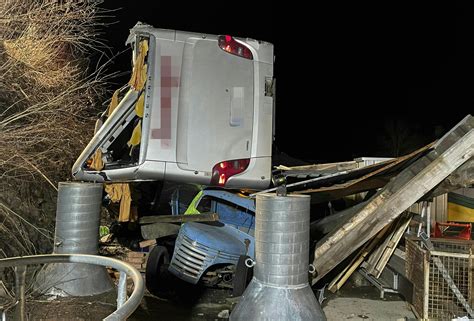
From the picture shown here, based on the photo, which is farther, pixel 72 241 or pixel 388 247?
pixel 388 247

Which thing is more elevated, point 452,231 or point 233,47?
point 233,47

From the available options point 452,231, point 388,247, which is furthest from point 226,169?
point 452,231

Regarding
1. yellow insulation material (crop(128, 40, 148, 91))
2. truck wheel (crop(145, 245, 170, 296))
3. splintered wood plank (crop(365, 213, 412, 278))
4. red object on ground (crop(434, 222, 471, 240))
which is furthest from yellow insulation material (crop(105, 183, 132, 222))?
red object on ground (crop(434, 222, 471, 240))

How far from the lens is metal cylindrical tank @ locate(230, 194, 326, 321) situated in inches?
132

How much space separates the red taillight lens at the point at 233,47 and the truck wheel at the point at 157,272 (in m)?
2.64

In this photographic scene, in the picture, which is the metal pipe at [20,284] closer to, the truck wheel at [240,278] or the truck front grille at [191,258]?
the truck front grille at [191,258]

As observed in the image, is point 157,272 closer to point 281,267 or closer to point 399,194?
point 281,267

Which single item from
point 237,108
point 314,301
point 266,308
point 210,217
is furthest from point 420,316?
point 237,108

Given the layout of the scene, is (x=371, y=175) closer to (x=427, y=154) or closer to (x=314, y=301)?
(x=427, y=154)

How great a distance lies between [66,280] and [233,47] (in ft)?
9.89

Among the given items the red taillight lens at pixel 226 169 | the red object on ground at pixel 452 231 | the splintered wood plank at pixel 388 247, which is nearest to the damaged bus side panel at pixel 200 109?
the red taillight lens at pixel 226 169

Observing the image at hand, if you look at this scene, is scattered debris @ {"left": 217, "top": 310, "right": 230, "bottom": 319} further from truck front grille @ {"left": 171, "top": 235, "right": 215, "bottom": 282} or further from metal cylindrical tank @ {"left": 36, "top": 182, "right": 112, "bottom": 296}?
metal cylindrical tank @ {"left": 36, "top": 182, "right": 112, "bottom": 296}

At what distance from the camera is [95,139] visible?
493 centimetres

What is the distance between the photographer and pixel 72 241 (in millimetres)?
4660
